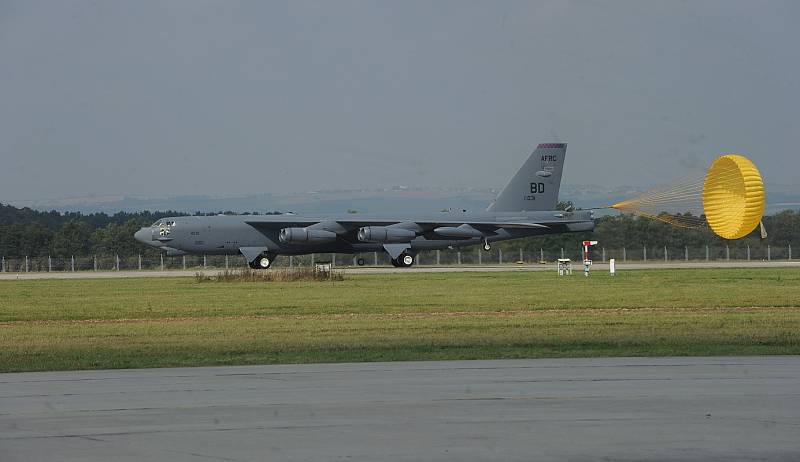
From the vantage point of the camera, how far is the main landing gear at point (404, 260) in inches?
2549

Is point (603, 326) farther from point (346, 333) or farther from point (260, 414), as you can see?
point (260, 414)

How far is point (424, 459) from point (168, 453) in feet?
6.69

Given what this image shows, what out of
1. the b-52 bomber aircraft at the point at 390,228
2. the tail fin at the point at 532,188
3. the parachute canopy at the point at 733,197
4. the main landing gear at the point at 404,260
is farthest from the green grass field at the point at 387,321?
the tail fin at the point at 532,188

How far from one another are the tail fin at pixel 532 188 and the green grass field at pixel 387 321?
22.9m

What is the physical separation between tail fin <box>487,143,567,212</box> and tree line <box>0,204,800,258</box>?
29697 millimetres

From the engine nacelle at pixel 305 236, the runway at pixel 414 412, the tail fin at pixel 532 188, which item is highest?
the tail fin at pixel 532 188

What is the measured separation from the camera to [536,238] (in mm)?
104500

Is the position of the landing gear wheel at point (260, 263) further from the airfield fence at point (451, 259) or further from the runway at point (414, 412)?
the runway at point (414, 412)

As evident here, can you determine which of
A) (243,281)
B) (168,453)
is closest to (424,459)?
(168,453)

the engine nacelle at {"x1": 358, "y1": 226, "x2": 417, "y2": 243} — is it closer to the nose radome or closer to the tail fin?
the tail fin

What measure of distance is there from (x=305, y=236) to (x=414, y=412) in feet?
166

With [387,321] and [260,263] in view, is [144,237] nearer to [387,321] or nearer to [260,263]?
[260,263]

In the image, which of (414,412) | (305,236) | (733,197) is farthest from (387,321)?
(305,236)

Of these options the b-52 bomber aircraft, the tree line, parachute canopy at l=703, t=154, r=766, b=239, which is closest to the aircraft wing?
the b-52 bomber aircraft
